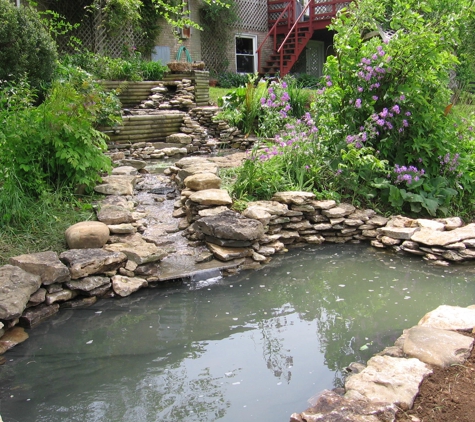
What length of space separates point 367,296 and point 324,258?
979 millimetres

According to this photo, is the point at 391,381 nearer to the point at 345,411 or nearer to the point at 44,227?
the point at 345,411

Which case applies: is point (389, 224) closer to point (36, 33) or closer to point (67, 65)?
point (36, 33)

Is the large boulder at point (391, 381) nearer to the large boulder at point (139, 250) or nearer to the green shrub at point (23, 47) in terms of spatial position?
the large boulder at point (139, 250)

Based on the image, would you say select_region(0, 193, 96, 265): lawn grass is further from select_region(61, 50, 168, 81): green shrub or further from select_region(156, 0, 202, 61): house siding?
select_region(156, 0, 202, 61): house siding

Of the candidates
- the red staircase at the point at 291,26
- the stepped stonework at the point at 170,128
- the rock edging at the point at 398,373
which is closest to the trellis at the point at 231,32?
the red staircase at the point at 291,26

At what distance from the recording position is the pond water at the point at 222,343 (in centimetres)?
259

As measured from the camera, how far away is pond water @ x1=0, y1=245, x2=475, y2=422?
2590 millimetres

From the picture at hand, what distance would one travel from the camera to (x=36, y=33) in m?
7.85

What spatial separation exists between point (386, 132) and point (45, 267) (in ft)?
13.4

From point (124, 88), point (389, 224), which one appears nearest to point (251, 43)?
point (124, 88)

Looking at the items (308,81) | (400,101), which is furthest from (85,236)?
(308,81)

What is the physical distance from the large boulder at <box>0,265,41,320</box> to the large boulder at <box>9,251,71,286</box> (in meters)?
0.06

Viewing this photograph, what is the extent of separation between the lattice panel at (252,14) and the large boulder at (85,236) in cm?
1551

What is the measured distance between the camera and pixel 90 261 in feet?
12.9
